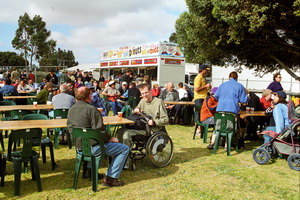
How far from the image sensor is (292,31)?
970cm

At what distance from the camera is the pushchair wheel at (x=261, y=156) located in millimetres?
5137

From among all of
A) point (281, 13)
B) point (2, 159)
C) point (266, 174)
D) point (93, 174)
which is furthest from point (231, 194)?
point (281, 13)

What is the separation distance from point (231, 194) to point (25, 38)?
1488 inches

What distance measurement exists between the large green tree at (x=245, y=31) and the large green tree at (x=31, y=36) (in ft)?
89.0

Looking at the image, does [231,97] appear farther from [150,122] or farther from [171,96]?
[171,96]

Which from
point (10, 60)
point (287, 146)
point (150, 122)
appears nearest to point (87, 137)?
point (150, 122)

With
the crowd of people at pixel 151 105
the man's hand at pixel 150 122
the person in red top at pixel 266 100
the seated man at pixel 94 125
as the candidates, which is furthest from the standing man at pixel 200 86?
the seated man at pixel 94 125

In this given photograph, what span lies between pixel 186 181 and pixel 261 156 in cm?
179

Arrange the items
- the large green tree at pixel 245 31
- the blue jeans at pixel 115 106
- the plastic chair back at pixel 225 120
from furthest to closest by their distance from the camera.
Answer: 1. the blue jeans at pixel 115 106
2. the large green tree at pixel 245 31
3. the plastic chair back at pixel 225 120

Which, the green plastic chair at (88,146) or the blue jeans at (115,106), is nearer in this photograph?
the green plastic chair at (88,146)

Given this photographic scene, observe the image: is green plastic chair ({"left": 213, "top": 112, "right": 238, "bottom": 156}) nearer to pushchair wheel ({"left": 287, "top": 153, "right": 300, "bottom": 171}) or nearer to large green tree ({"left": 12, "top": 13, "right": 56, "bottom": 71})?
pushchair wheel ({"left": 287, "top": 153, "right": 300, "bottom": 171})

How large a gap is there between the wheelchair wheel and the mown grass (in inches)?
5.2

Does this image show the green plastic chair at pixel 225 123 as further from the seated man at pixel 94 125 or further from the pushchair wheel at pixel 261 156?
the seated man at pixel 94 125

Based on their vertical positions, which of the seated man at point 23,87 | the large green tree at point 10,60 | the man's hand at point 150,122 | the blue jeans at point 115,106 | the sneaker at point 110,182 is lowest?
the sneaker at point 110,182
